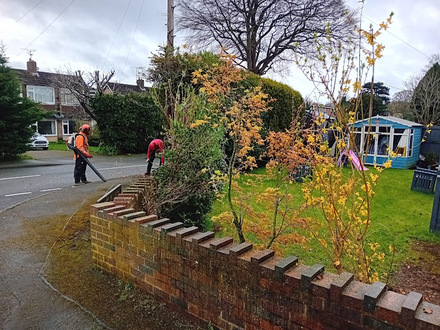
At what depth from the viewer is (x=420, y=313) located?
1646 mm

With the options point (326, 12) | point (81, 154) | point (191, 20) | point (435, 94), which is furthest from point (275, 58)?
point (81, 154)

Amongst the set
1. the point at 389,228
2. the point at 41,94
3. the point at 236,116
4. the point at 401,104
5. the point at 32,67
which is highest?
the point at 32,67

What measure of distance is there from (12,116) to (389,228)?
1534 cm

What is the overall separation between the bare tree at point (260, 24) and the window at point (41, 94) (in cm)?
1929

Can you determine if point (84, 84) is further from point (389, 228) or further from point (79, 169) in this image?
point (389, 228)

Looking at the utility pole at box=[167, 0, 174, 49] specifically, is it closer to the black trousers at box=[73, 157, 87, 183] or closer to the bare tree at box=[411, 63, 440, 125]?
the black trousers at box=[73, 157, 87, 183]

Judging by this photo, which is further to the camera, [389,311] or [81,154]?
[81,154]

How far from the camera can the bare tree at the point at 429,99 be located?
22750 mm

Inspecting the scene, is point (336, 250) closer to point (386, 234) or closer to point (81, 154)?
point (386, 234)

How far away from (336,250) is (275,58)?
22850 mm

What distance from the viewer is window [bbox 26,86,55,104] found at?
3266 cm

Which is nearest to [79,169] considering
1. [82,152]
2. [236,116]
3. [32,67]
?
[82,152]

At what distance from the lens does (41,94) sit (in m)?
33.5

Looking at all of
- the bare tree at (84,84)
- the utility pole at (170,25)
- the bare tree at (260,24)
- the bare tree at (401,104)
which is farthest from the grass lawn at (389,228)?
the bare tree at (401,104)
